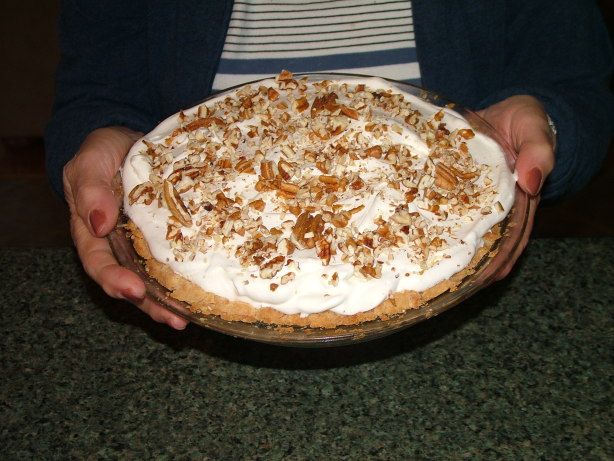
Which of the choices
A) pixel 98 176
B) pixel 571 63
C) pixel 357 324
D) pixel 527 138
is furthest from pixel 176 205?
pixel 571 63

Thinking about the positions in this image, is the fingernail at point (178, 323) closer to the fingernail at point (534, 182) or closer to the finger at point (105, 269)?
the finger at point (105, 269)

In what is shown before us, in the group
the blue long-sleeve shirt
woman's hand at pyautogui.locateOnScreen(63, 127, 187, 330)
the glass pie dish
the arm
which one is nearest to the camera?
the glass pie dish

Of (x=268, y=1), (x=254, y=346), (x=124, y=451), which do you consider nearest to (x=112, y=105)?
(x=268, y=1)

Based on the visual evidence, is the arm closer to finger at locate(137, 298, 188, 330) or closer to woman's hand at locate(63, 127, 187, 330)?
woman's hand at locate(63, 127, 187, 330)

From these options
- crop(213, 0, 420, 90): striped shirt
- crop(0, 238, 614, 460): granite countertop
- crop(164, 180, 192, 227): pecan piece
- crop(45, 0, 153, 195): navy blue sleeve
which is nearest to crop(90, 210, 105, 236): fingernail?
crop(164, 180, 192, 227): pecan piece

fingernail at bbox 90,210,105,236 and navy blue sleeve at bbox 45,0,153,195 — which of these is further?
navy blue sleeve at bbox 45,0,153,195

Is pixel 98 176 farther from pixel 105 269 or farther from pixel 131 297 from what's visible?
pixel 131 297
